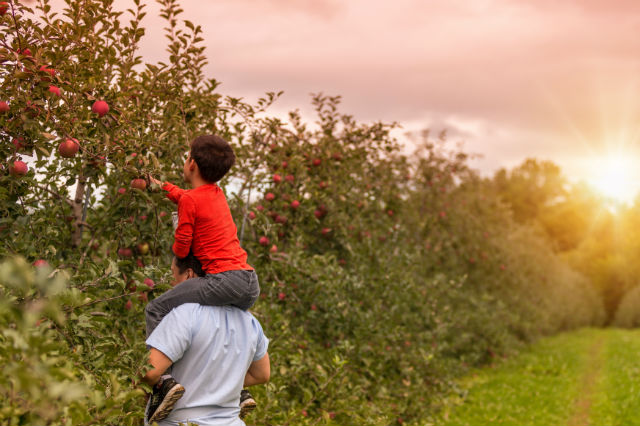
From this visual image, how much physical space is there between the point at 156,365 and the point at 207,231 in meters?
0.63

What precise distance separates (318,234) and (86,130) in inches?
177

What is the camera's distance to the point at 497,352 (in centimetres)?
1465

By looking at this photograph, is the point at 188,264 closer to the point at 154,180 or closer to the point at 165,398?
the point at 154,180

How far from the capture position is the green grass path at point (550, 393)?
29.9 feet

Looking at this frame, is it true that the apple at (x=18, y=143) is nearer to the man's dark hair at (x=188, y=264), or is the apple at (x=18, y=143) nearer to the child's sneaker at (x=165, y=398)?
the man's dark hair at (x=188, y=264)

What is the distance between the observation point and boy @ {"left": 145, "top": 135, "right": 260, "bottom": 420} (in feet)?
8.73

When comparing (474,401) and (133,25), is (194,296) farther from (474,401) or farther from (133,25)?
(474,401)

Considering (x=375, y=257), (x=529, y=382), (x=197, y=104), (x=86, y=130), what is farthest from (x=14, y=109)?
(x=529, y=382)

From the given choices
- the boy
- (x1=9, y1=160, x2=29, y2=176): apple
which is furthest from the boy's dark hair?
A: (x1=9, y1=160, x2=29, y2=176): apple

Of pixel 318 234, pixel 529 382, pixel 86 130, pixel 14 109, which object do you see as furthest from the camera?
pixel 529 382

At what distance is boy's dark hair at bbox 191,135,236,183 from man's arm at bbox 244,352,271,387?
0.95m

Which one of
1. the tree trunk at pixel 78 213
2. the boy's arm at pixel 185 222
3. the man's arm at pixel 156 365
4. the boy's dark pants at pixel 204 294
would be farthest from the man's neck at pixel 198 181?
the tree trunk at pixel 78 213

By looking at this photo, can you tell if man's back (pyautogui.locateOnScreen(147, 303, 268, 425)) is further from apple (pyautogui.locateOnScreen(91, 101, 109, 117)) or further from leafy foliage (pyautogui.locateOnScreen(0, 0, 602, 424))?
apple (pyautogui.locateOnScreen(91, 101, 109, 117))

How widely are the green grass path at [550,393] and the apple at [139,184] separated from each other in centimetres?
627
